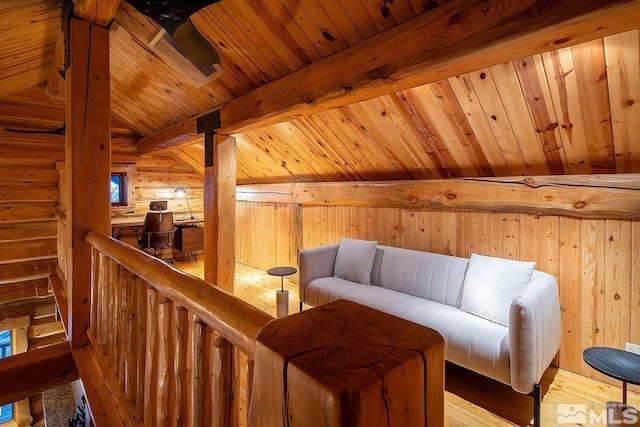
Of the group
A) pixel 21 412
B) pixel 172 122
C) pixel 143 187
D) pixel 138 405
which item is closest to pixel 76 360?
pixel 138 405

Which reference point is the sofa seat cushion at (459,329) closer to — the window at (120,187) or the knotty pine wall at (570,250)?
the knotty pine wall at (570,250)

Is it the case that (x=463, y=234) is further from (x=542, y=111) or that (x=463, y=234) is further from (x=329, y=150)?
(x=329, y=150)

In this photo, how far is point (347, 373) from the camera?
375 mm

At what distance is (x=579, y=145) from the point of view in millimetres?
2289

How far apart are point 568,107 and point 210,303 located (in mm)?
2387

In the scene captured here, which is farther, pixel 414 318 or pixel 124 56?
pixel 124 56

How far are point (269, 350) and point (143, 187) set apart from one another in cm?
685

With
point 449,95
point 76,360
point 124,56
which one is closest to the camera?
point 76,360

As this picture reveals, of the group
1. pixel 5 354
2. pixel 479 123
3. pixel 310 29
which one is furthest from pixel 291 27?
pixel 5 354

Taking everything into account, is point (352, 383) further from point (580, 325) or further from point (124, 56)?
point (124, 56)

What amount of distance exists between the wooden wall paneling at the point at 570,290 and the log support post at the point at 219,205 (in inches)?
119

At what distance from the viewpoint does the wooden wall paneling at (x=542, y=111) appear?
6.59 feet

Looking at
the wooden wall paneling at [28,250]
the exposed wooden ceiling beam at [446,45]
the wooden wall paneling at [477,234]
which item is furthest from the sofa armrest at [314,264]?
the wooden wall paneling at [28,250]

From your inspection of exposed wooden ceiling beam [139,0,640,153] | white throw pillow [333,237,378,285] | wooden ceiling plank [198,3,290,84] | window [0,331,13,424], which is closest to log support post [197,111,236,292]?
wooden ceiling plank [198,3,290,84]
